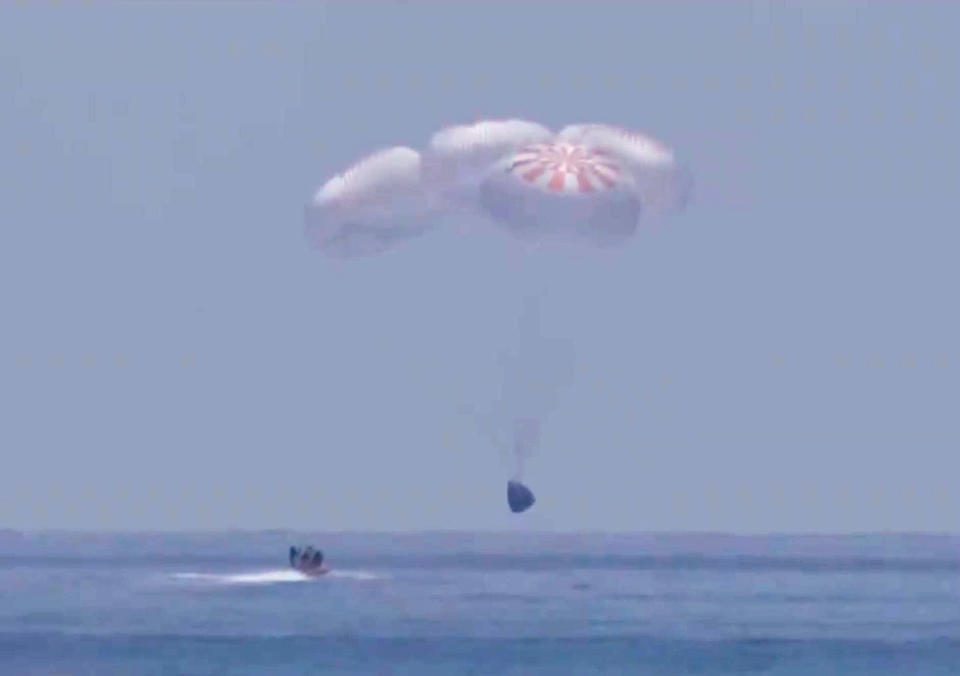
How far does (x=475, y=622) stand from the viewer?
257ft

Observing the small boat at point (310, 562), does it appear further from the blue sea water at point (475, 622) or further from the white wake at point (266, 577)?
the white wake at point (266, 577)

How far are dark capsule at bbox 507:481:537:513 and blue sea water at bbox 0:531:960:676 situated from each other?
338cm

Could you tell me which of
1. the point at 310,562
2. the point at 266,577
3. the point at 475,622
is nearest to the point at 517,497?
the point at 475,622

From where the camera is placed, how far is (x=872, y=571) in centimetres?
13312

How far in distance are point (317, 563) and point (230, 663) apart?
30407 millimetres

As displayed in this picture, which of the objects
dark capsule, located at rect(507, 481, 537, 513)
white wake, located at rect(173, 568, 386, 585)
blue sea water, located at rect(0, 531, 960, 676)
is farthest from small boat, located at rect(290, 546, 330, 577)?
dark capsule, located at rect(507, 481, 537, 513)

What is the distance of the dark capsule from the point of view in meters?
63.3

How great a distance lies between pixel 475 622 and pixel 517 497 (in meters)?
15.6

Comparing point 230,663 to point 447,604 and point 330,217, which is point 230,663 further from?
point 447,604

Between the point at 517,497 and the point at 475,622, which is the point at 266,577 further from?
the point at 517,497

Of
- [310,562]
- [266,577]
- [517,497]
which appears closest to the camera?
[517,497]

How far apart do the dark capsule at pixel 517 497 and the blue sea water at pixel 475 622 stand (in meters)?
3.38

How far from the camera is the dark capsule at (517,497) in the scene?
63.3m

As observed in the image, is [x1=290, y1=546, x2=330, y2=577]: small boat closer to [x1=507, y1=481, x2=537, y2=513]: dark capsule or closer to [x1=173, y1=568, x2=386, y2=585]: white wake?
[x1=173, y1=568, x2=386, y2=585]: white wake
